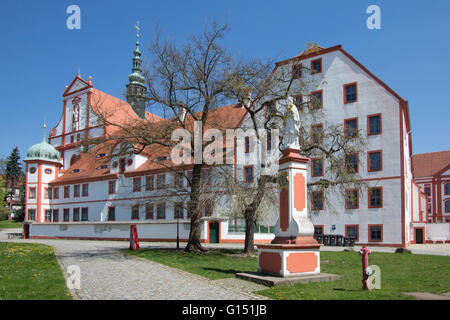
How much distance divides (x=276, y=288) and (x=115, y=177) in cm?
3791

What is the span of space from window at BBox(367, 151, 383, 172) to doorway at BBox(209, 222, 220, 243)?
14094 millimetres

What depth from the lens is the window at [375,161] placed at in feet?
A: 101

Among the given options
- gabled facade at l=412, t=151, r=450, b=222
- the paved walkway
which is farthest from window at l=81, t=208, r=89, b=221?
gabled facade at l=412, t=151, r=450, b=222

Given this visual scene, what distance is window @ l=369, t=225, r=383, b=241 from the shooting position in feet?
99.0

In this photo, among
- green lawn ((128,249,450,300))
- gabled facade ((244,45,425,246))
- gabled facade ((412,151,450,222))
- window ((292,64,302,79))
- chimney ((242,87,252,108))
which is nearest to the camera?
green lawn ((128,249,450,300))

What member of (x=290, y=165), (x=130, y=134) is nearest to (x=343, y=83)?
(x=130, y=134)

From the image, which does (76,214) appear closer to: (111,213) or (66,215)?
(66,215)

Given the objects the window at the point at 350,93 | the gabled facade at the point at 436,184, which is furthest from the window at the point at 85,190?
the gabled facade at the point at 436,184

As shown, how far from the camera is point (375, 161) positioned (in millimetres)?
31109

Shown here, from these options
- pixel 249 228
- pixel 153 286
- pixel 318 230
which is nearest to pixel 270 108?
pixel 249 228

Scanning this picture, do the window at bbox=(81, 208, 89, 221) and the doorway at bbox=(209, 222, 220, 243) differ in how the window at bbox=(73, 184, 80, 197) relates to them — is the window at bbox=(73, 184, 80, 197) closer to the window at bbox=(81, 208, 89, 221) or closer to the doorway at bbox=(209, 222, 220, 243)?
the window at bbox=(81, 208, 89, 221)

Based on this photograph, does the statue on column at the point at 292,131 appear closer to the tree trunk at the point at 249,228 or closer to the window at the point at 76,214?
the tree trunk at the point at 249,228

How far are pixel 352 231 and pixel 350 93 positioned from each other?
11.9 m
